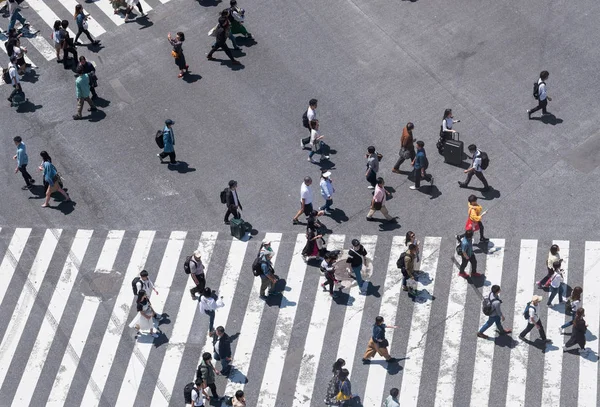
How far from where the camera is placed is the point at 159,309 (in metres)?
32.0

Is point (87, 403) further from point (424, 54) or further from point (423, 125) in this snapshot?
point (424, 54)

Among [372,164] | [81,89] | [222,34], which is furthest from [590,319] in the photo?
[81,89]

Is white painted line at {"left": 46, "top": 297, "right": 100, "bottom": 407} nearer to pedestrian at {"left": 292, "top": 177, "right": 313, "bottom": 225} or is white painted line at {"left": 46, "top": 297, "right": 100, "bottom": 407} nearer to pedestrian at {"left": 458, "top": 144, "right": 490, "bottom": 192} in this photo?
pedestrian at {"left": 292, "top": 177, "right": 313, "bottom": 225}

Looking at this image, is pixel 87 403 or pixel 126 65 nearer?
pixel 87 403

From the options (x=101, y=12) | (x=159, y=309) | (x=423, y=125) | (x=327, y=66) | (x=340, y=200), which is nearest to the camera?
(x=159, y=309)

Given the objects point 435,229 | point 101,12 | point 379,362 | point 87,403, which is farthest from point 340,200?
point 101,12

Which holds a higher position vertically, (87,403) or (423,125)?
(423,125)

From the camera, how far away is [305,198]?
1314 inches

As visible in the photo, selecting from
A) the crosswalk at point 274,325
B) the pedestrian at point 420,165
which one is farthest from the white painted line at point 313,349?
the pedestrian at point 420,165

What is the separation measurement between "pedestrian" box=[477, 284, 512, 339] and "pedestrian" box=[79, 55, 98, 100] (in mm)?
16335

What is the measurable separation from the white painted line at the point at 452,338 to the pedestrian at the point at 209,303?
6105 millimetres

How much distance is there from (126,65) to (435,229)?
539 inches

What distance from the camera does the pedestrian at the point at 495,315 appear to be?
29.4 metres

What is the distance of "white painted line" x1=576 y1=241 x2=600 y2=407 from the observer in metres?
28.7
